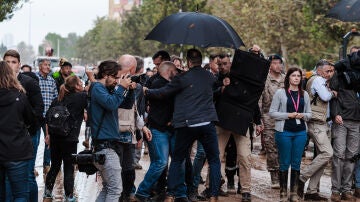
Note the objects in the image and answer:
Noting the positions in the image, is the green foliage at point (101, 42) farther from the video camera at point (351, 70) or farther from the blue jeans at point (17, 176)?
the blue jeans at point (17, 176)

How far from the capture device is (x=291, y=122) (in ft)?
34.2

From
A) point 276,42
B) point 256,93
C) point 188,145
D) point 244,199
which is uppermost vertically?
point 276,42

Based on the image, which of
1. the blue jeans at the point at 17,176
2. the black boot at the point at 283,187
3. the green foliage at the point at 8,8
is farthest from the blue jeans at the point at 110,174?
the green foliage at the point at 8,8

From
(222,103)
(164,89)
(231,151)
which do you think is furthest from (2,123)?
(231,151)

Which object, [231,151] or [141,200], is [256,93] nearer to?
[231,151]

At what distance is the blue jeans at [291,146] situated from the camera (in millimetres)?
10445

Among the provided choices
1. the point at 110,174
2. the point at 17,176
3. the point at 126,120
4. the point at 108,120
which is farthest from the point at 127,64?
the point at 17,176

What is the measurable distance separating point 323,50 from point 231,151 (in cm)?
3494

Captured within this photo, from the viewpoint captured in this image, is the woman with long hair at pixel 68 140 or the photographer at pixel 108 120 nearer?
the photographer at pixel 108 120

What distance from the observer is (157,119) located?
10.1 metres

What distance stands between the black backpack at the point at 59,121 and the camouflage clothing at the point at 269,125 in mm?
3371

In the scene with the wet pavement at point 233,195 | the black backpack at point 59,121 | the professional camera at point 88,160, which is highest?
the black backpack at point 59,121

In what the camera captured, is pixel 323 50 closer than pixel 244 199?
No

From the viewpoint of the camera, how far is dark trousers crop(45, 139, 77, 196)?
1014 cm
